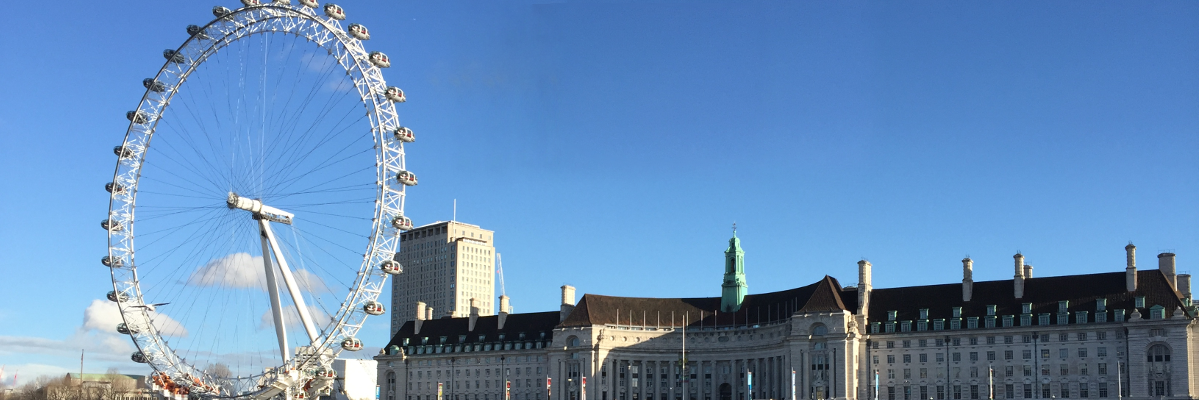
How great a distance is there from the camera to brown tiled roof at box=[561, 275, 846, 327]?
159 metres

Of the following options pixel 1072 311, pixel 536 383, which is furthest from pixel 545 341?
pixel 1072 311

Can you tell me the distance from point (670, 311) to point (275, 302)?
76121 millimetres

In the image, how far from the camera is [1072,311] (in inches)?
5094

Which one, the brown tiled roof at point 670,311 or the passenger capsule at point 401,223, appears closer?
the passenger capsule at point 401,223

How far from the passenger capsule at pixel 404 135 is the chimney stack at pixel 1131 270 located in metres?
74.3

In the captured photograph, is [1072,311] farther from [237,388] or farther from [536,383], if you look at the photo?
[237,388]

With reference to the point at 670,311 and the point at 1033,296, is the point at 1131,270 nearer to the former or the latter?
the point at 1033,296

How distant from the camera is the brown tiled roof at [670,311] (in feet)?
520

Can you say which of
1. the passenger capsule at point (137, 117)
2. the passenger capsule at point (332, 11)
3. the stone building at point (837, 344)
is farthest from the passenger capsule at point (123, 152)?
the stone building at point (837, 344)

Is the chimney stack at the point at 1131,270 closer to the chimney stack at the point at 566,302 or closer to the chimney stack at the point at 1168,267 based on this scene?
the chimney stack at the point at 1168,267

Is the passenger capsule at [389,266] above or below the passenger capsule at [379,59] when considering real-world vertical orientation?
below

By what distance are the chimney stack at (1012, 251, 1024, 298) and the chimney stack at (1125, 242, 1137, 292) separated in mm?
11144

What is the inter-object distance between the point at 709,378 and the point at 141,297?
264ft

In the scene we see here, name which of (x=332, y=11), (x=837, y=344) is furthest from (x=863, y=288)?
(x=332, y=11)
